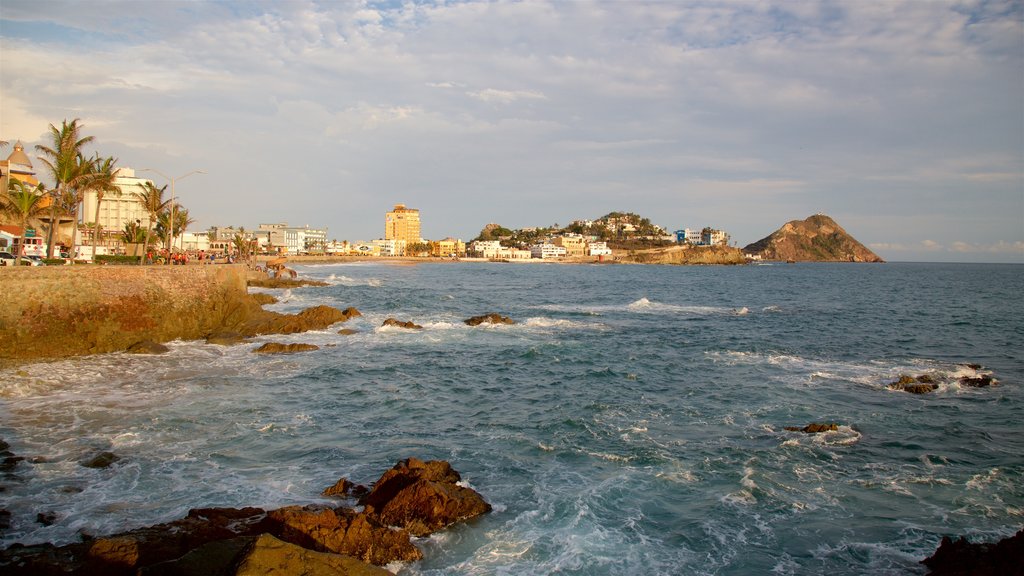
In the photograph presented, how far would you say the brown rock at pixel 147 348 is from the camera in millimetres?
24702

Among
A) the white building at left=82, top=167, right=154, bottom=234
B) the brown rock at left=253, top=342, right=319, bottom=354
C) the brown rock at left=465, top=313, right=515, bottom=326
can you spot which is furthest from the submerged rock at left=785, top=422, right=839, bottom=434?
the white building at left=82, top=167, right=154, bottom=234

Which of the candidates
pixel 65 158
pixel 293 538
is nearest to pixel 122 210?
pixel 65 158

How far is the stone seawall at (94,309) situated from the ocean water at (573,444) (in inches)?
106

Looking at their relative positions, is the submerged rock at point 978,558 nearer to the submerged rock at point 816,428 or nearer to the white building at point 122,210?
the submerged rock at point 816,428

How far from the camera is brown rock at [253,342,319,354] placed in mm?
26219

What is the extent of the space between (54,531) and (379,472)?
5.51 meters

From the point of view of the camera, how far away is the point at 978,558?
8.61 metres

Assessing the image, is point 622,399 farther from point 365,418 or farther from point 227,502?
point 227,502

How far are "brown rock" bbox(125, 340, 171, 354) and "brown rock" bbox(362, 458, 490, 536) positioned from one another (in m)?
18.1

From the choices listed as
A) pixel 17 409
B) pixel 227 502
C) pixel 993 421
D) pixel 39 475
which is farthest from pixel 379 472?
pixel 993 421

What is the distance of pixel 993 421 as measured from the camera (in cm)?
1733

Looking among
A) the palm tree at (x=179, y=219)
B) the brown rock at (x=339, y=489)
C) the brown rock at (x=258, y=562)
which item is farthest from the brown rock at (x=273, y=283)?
the brown rock at (x=258, y=562)

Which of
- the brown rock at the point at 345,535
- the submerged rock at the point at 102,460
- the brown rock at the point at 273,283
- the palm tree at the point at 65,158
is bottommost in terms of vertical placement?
the submerged rock at the point at 102,460

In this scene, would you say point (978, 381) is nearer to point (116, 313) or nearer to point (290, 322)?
point (290, 322)
